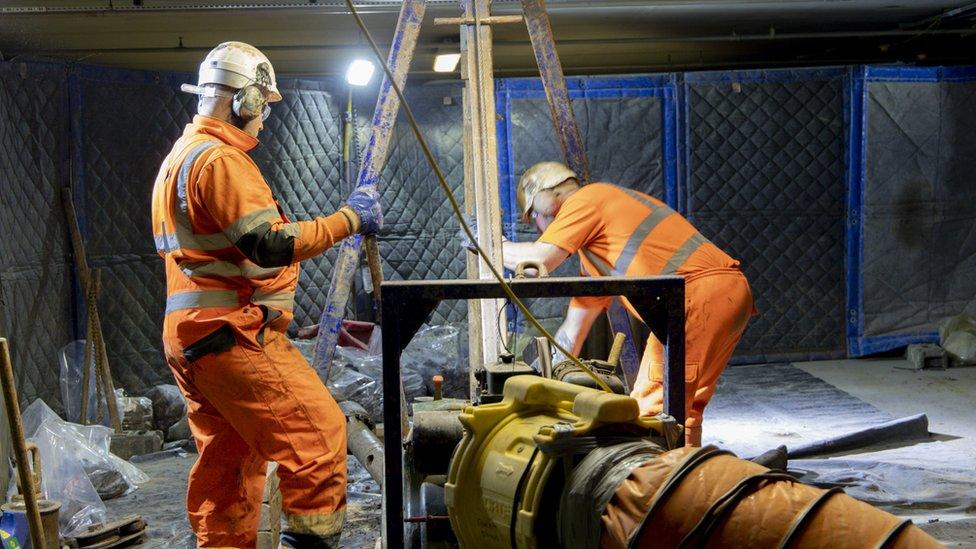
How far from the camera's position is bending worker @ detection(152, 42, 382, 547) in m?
3.22

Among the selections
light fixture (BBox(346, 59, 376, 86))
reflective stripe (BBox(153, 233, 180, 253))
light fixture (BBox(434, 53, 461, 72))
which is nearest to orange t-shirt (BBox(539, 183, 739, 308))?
reflective stripe (BBox(153, 233, 180, 253))

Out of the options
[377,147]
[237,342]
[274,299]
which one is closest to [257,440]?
[237,342]

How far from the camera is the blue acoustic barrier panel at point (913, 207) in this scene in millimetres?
7734

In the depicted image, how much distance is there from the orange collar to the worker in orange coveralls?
1198mm

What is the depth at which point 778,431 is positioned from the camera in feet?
18.8

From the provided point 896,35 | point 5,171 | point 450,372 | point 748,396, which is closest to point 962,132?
point 896,35

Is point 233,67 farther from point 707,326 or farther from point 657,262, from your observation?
point 707,326

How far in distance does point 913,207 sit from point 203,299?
630 cm

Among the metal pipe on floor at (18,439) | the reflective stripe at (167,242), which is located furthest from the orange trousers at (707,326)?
the metal pipe on floor at (18,439)

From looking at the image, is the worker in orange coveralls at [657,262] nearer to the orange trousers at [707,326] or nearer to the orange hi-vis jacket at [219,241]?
the orange trousers at [707,326]

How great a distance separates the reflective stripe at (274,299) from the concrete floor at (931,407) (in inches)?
98.6

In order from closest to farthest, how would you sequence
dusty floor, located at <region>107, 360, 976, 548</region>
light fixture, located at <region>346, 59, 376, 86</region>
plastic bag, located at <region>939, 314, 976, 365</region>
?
1. dusty floor, located at <region>107, 360, 976, 548</region>
2. light fixture, located at <region>346, 59, 376, 86</region>
3. plastic bag, located at <region>939, 314, 976, 365</region>

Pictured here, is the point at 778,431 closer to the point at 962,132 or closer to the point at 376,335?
the point at 376,335

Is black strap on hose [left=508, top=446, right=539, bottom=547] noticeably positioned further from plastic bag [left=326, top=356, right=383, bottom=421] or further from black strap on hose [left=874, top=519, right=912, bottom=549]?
plastic bag [left=326, top=356, right=383, bottom=421]
